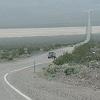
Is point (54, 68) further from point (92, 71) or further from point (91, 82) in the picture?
point (91, 82)

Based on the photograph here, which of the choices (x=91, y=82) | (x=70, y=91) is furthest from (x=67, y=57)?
(x=70, y=91)

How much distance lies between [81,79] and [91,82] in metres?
1.78

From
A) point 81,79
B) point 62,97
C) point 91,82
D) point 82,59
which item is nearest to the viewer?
point 62,97

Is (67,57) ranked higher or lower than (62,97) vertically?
lower

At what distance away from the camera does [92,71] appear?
24594 mm

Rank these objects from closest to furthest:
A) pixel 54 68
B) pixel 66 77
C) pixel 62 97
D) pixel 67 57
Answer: pixel 62 97, pixel 66 77, pixel 54 68, pixel 67 57

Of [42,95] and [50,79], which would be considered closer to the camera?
[42,95]

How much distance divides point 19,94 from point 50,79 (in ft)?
22.4

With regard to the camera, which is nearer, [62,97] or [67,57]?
[62,97]

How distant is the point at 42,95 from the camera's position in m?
17.0

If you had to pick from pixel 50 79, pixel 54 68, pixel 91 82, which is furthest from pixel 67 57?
pixel 91 82

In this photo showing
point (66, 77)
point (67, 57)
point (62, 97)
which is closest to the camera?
point (62, 97)

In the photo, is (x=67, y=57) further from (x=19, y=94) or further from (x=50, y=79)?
(x=19, y=94)

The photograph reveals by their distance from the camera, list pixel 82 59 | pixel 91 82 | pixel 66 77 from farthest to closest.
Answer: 1. pixel 82 59
2. pixel 66 77
3. pixel 91 82
